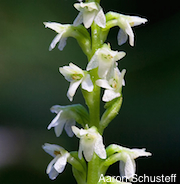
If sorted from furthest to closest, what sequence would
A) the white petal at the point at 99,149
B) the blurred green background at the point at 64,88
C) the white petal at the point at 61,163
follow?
1. the blurred green background at the point at 64,88
2. the white petal at the point at 61,163
3. the white petal at the point at 99,149

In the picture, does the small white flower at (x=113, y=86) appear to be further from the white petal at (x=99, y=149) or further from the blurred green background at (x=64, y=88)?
the blurred green background at (x=64, y=88)

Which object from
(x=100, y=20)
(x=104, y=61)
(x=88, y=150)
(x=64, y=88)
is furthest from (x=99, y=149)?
(x=64, y=88)

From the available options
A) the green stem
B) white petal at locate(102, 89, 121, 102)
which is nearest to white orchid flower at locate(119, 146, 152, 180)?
the green stem

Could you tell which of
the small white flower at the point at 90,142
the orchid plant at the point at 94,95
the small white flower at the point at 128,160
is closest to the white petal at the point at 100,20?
the orchid plant at the point at 94,95

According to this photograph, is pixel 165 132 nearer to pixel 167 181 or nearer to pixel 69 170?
pixel 167 181

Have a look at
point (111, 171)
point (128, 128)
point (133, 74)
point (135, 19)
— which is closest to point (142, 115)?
point (128, 128)

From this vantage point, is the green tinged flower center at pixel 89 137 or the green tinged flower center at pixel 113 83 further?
the green tinged flower center at pixel 113 83
